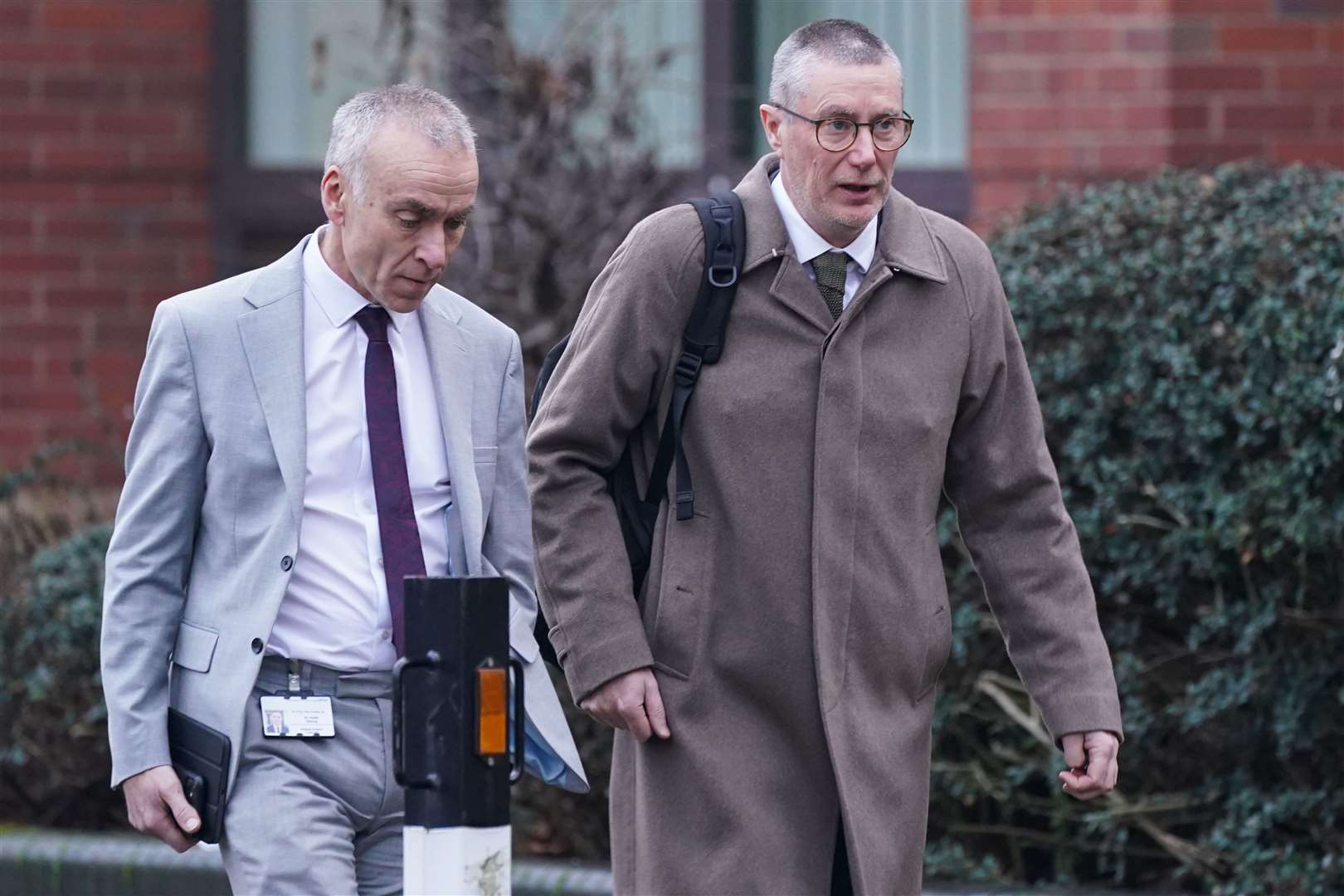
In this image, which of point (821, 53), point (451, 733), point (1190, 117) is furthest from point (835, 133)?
point (1190, 117)

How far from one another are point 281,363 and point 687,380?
73 centimetres

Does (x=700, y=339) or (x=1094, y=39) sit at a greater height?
(x=1094, y=39)

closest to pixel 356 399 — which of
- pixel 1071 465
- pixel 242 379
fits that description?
pixel 242 379

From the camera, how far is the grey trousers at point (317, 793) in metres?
3.68

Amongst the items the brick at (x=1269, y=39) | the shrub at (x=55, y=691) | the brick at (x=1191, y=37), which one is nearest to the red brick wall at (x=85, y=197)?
the shrub at (x=55, y=691)

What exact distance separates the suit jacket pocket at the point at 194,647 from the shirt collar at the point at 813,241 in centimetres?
128

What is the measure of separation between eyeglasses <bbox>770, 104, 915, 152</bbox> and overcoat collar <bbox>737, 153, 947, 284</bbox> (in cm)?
21

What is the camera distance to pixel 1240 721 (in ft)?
19.0

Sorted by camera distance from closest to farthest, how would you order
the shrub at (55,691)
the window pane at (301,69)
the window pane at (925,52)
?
the shrub at (55,691) → the window pane at (925,52) → the window pane at (301,69)

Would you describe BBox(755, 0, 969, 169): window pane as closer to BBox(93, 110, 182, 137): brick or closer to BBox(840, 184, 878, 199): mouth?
BBox(93, 110, 182, 137): brick

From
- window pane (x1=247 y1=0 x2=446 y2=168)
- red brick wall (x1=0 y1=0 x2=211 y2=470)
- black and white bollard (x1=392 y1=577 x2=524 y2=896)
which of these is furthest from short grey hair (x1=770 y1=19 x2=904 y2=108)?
red brick wall (x1=0 y1=0 x2=211 y2=470)

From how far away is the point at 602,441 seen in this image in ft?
13.1

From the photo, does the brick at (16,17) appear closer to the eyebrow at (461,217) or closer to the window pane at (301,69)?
the window pane at (301,69)

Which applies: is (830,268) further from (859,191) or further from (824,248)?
(859,191)
